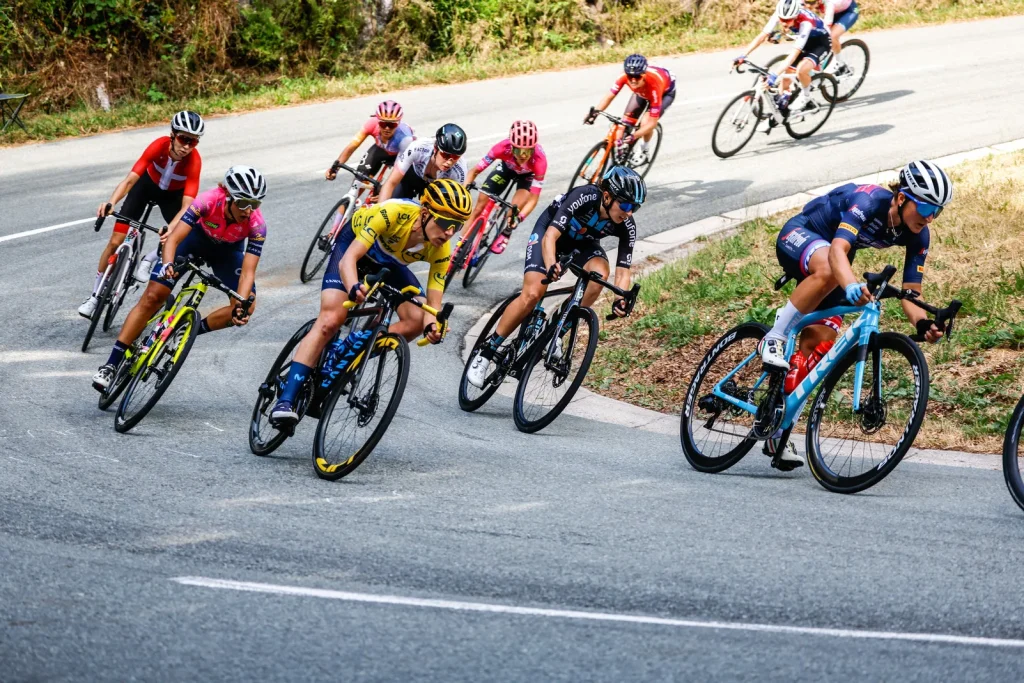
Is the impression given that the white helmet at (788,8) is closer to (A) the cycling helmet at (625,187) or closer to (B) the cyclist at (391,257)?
(A) the cycling helmet at (625,187)

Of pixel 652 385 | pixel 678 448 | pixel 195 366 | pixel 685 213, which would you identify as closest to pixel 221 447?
pixel 195 366

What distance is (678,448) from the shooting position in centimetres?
845

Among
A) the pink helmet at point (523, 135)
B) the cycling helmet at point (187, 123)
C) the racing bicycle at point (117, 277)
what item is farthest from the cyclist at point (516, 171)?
the racing bicycle at point (117, 277)

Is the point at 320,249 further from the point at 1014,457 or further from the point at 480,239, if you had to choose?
the point at 1014,457

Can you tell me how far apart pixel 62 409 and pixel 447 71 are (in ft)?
47.8

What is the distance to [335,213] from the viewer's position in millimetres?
12633

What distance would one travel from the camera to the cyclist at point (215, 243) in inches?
320

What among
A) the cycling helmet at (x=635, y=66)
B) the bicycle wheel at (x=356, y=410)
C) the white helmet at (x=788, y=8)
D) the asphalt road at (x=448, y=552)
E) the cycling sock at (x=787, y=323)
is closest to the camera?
the asphalt road at (x=448, y=552)

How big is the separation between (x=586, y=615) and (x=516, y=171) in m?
7.56

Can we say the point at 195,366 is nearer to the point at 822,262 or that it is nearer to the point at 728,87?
the point at 822,262

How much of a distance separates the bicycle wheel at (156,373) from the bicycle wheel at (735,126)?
1059cm

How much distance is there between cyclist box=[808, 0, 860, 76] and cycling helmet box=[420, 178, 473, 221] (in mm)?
11704

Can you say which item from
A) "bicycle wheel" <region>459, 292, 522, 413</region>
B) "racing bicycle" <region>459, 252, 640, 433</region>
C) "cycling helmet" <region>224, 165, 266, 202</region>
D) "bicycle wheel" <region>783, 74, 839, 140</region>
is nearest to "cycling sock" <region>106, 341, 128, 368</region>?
"cycling helmet" <region>224, 165, 266, 202</region>

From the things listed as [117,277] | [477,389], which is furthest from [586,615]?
[117,277]
